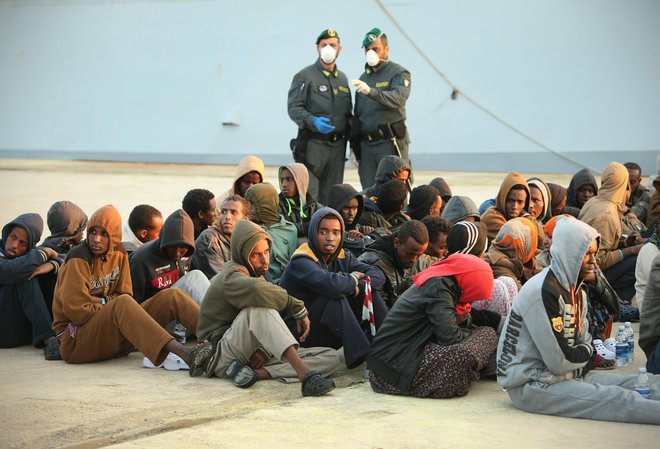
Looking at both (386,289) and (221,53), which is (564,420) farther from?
(221,53)

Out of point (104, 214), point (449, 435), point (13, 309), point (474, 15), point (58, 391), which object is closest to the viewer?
→ point (449, 435)

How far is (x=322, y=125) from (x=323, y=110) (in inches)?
14.6

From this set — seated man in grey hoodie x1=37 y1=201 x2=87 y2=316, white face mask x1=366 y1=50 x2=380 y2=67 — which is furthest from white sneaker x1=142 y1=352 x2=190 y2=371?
white face mask x1=366 y1=50 x2=380 y2=67

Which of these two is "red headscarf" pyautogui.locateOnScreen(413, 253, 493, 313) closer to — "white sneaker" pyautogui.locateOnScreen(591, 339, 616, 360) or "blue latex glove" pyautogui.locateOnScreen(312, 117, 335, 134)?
"white sneaker" pyautogui.locateOnScreen(591, 339, 616, 360)

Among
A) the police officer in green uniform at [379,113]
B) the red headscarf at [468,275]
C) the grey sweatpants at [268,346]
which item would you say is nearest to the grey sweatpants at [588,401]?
the red headscarf at [468,275]

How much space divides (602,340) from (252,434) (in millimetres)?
2935

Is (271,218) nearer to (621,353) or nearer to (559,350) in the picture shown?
(621,353)

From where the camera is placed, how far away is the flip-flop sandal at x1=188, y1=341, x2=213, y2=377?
616cm

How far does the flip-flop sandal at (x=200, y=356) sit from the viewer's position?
616 centimetres

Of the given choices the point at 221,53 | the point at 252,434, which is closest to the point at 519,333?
the point at 252,434

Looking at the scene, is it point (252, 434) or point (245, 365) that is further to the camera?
point (245, 365)

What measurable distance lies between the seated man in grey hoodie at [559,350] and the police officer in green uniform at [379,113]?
574cm

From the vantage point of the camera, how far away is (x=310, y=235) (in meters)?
6.58

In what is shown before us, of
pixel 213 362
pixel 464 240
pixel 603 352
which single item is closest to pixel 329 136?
pixel 464 240
